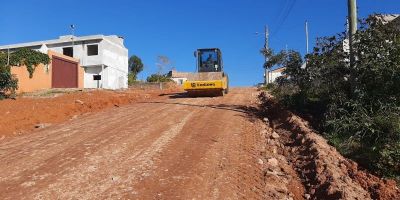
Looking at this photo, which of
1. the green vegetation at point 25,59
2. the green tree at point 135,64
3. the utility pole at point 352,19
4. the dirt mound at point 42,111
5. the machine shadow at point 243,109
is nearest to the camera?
the utility pole at point 352,19

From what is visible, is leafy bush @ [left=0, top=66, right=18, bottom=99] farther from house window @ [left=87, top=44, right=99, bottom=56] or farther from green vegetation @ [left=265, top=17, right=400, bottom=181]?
house window @ [left=87, top=44, right=99, bottom=56]

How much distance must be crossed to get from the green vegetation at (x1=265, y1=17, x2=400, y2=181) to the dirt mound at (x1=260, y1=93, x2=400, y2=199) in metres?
0.37

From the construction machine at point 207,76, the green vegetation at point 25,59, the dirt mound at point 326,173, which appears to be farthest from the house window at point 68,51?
the dirt mound at point 326,173

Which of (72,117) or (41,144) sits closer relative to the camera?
(41,144)

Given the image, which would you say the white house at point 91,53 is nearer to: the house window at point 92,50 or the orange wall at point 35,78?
the house window at point 92,50

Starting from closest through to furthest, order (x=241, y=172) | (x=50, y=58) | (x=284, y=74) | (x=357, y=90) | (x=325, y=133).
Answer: (x=241, y=172) < (x=325, y=133) < (x=357, y=90) < (x=284, y=74) < (x=50, y=58)

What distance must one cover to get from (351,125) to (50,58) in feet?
104

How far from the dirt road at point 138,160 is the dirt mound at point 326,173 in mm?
798

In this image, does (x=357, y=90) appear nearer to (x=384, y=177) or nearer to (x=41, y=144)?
(x=384, y=177)

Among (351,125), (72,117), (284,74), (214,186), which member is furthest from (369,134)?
(72,117)

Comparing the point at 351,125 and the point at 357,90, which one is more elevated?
the point at 357,90

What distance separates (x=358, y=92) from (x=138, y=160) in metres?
5.84

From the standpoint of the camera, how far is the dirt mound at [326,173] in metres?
7.17

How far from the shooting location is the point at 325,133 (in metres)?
10.8
